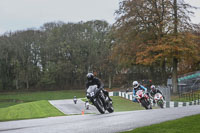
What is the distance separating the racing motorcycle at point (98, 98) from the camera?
13662 millimetres

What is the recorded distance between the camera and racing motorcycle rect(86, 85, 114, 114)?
13662mm

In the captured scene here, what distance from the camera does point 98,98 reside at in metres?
14.1

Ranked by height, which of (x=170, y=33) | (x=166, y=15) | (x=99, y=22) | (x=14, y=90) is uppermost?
(x=99, y=22)

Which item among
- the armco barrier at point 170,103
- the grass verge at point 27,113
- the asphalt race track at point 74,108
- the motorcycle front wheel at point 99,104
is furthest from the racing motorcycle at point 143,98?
the asphalt race track at point 74,108

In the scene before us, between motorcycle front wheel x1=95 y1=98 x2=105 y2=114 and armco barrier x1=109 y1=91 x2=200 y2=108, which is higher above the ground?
motorcycle front wheel x1=95 y1=98 x2=105 y2=114

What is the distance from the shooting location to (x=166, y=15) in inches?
1421

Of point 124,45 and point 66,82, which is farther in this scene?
point 66,82

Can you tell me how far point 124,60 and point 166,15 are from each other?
7.83 m

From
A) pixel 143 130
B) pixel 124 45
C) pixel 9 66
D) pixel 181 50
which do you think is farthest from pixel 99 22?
pixel 143 130

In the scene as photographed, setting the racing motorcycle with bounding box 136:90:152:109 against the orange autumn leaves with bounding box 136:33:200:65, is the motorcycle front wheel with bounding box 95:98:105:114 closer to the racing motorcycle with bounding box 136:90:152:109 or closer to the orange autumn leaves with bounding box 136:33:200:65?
the racing motorcycle with bounding box 136:90:152:109

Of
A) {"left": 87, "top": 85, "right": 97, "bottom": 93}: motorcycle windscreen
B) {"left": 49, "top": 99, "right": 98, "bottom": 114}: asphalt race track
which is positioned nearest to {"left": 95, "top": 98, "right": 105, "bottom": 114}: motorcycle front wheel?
{"left": 87, "top": 85, "right": 97, "bottom": 93}: motorcycle windscreen

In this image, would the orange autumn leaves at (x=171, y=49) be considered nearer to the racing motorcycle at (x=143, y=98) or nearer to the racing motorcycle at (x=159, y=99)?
the racing motorcycle at (x=159, y=99)

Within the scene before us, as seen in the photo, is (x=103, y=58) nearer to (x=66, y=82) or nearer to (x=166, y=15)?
(x=66, y=82)

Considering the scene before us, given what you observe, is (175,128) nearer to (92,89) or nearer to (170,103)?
(92,89)
